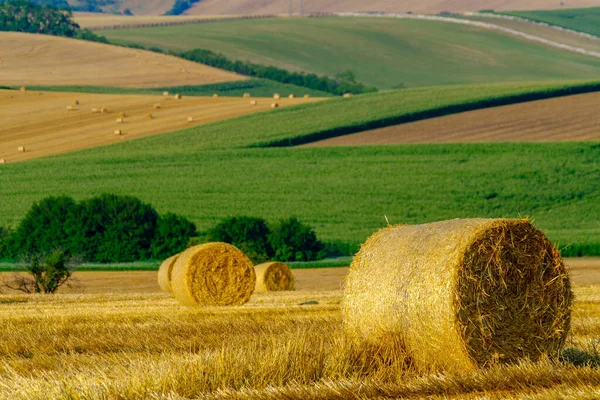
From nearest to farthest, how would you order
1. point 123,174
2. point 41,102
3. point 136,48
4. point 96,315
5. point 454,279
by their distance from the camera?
point 454,279 → point 96,315 → point 123,174 → point 41,102 → point 136,48

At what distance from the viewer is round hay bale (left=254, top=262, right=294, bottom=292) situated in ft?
81.1

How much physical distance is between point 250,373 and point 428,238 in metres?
2.48

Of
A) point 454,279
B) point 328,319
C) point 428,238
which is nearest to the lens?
point 454,279

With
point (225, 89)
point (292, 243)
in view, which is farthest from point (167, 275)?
point (225, 89)

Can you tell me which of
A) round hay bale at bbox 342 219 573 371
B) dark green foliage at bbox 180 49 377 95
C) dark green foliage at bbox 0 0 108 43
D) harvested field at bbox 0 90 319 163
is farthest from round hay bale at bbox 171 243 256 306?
dark green foliage at bbox 0 0 108 43

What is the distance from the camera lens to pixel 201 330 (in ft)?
38.7

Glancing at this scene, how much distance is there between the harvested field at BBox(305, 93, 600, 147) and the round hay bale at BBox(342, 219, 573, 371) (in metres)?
48.3

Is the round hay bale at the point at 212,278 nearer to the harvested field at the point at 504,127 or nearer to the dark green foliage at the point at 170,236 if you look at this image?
the dark green foliage at the point at 170,236

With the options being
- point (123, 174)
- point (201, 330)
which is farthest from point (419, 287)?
point (123, 174)

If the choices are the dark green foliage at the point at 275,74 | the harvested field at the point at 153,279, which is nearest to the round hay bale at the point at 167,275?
the harvested field at the point at 153,279

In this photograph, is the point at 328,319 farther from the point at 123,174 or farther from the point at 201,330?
the point at 123,174

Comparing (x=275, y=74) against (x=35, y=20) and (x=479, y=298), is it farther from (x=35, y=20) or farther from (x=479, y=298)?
(x=479, y=298)

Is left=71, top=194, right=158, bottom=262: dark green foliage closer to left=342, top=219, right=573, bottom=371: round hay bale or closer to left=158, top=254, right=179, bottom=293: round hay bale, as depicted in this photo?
left=158, top=254, right=179, bottom=293: round hay bale

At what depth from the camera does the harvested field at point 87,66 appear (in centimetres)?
8175
